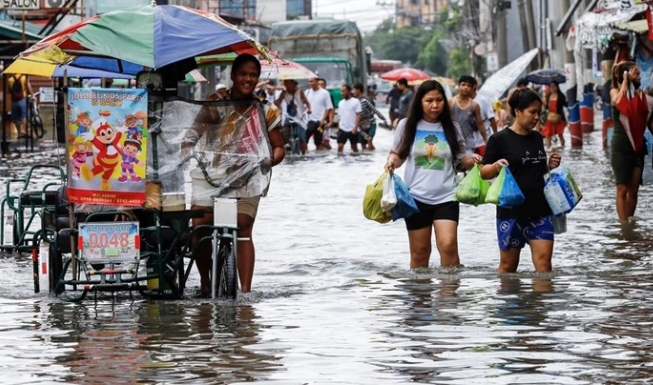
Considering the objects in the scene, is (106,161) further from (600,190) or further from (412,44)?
(412,44)

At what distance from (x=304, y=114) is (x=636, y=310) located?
82.8ft

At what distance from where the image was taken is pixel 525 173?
11766mm

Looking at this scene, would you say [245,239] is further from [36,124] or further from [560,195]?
[36,124]

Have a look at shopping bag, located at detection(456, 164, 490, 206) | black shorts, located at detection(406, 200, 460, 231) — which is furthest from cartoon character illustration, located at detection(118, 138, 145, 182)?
shopping bag, located at detection(456, 164, 490, 206)

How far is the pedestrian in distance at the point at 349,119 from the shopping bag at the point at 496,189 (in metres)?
23.8

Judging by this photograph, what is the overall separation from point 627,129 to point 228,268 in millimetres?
6595

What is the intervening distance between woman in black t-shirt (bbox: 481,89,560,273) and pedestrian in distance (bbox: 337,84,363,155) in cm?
2354

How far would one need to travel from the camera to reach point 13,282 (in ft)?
41.2

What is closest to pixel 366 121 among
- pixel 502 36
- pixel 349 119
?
pixel 349 119

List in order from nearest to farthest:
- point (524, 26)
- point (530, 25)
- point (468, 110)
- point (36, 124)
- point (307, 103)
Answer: point (468, 110) → point (307, 103) → point (36, 124) → point (530, 25) → point (524, 26)

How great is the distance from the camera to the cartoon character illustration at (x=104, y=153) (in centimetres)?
1088

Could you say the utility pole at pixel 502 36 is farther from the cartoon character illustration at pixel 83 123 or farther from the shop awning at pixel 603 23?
the cartoon character illustration at pixel 83 123

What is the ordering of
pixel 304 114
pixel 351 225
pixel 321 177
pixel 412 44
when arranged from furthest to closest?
1. pixel 412 44
2. pixel 304 114
3. pixel 321 177
4. pixel 351 225

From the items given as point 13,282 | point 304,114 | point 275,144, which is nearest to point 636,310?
point 275,144
